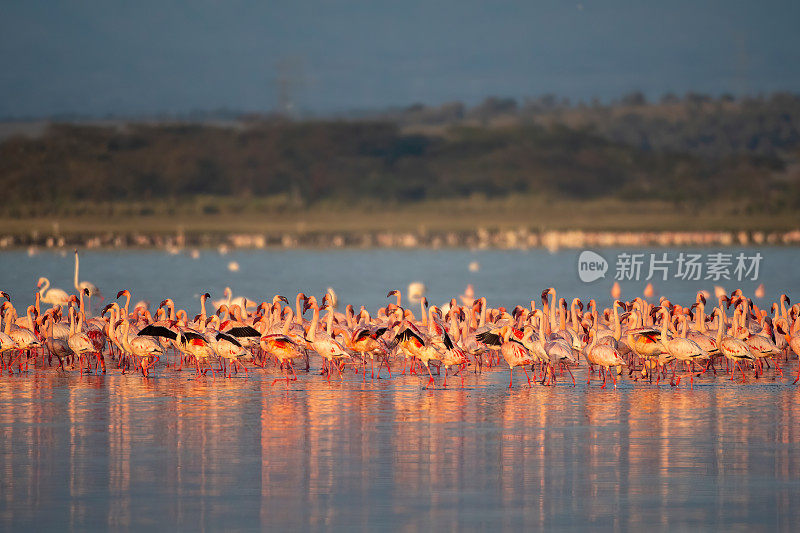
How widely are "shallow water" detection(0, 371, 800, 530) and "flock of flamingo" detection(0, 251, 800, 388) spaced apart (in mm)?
654

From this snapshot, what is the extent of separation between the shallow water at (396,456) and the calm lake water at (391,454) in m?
0.03

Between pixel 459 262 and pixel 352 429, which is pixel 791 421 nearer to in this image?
pixel 352 429

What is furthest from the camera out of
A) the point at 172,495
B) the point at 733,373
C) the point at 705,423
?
the point at 733,373

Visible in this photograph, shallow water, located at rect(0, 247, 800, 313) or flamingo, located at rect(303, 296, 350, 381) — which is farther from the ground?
shallow water, located at rect(0, 247, 800, 313)

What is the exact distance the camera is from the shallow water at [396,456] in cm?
1003

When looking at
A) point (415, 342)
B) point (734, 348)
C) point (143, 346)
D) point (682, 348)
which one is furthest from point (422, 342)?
point (734, 348)

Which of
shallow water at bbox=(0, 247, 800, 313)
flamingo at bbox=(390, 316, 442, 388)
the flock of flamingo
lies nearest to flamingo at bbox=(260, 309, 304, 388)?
the flock of flamingo

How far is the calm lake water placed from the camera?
10.0m


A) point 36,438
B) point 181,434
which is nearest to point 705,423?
point 181,434

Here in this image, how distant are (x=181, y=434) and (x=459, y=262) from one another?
216 feet

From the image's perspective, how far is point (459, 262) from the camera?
79000mm

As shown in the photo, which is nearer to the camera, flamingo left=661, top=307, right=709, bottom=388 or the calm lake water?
the calm lake water

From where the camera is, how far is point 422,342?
1778 cm

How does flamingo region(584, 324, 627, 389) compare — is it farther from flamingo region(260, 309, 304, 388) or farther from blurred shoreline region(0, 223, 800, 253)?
blurred shoreline region(0, 223, 800, 253)
